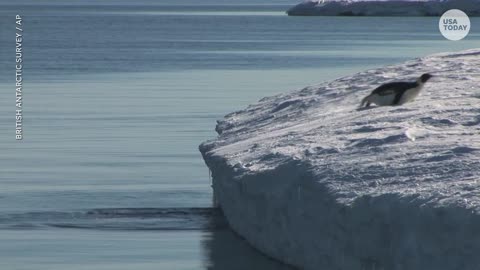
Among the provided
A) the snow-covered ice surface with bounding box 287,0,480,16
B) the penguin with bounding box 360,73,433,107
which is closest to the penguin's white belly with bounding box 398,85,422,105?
the penguin with bounding box 360,73,433,107

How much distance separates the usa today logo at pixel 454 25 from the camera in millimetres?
70037

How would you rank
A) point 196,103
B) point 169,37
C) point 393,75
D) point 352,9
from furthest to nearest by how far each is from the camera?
1. point 352,9
2. point 169,37
3. point 196,103
4. point 393,75

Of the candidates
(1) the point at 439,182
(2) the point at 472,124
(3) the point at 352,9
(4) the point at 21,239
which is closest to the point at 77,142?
(4) the point at 21,239

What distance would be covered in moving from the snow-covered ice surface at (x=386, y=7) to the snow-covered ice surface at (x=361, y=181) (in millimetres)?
94014

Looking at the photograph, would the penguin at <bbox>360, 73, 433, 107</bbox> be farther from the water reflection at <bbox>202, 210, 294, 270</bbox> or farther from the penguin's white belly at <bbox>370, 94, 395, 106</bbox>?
the water reflection at <bbox>202, 210, 294, 270</bbox>

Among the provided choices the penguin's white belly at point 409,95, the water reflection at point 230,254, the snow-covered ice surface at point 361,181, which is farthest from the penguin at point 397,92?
the water reflection at point 230,254

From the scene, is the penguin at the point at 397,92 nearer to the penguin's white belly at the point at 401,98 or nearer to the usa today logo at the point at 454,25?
the penguin's white belly at the point at 401,98

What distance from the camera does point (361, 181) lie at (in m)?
9.99

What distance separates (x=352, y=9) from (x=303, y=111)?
110 m

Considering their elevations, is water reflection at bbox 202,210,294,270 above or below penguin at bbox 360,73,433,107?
below

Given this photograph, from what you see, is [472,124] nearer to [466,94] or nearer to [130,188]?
[466,94]

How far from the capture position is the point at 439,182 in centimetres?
945

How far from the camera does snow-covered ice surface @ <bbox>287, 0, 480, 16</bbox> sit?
108250mm

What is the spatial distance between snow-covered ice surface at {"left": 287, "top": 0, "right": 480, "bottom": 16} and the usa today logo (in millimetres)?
643
